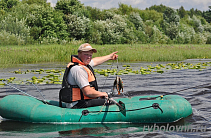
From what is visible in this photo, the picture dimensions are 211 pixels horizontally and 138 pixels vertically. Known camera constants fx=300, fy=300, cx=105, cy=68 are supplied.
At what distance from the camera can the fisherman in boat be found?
15.1 ft

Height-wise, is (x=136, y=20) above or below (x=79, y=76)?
above

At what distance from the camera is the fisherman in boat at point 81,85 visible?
182 inches

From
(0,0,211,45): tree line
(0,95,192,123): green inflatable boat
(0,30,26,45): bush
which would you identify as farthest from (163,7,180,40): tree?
(0,95,192,123): green inflatable boat

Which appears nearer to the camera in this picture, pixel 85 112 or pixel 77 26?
pixel 85 112

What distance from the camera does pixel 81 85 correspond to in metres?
4.57

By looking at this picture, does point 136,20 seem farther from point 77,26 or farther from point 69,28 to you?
point 69,28

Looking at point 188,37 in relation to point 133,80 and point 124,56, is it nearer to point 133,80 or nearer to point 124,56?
point 124,56

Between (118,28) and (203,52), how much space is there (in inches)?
587

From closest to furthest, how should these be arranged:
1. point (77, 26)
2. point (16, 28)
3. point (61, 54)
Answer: point (61, 54) < point (16, 28) < point (77, 26)

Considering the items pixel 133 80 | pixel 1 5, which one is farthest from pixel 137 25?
pixel 133 80

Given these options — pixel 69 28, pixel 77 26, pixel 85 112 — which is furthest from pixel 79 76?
pixel 69 28

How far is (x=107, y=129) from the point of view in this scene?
4.69 metres

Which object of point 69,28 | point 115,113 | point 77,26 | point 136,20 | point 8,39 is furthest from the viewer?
→ point 136,20

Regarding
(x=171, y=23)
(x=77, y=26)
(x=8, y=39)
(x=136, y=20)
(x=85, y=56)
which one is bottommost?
(x=85, y=56)
